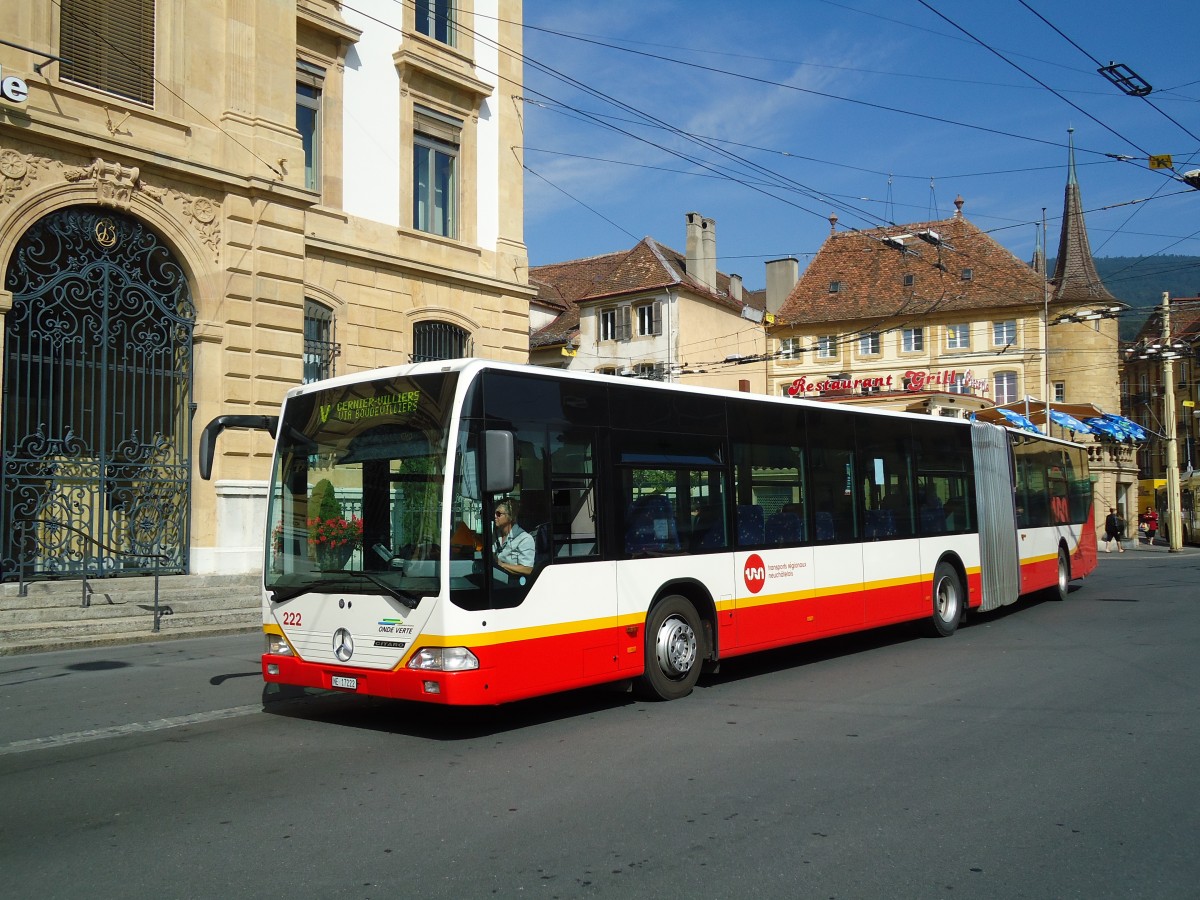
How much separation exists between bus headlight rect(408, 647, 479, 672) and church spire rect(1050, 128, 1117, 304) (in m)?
64.4

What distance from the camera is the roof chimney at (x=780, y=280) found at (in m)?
69.8

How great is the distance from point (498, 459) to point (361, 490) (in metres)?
1.42

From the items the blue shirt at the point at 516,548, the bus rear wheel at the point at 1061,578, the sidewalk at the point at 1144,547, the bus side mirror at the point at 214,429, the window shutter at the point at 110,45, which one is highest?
the window shutter at the point at 110,45

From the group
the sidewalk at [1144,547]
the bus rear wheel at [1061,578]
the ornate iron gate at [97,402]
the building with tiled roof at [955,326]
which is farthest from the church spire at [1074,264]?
the ornate iron gate at [97,402]

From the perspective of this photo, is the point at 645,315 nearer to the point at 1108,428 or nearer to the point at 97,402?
the point at 1108,428

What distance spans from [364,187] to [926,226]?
52.9 meters

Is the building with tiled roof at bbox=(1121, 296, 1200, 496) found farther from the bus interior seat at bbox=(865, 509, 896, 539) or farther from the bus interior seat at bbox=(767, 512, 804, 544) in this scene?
the bus interior seat at bbox=(767, 512, 804, 544)

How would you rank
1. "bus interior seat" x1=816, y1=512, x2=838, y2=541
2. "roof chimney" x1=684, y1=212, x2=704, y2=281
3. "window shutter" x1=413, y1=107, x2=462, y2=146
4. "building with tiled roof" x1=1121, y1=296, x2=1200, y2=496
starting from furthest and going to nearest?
"building with tiled roof" x1=1121, y1=296, x2=1200, y2=496 < "roof chimney" x1=684, y1=212, x2=704, y2=281 < "window shutter" x1=413, y1=107, x2=462, y2=146 < "bus interior seat" x1=816, y1=512, x2=838, y2=541

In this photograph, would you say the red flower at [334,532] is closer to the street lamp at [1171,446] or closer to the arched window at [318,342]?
the arched window at [318,342]

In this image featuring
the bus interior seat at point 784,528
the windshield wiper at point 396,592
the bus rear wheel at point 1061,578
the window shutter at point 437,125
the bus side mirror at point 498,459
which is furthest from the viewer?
the window shutter at point 437,125

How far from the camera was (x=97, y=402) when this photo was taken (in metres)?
18.4

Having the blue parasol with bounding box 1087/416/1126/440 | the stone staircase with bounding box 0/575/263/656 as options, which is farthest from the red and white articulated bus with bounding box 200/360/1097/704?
the blue parasol with bounding box 1087/416/1126/440

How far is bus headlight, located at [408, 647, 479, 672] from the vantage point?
769 centimetres

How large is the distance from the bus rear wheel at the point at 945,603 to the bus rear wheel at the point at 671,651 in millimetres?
5498
